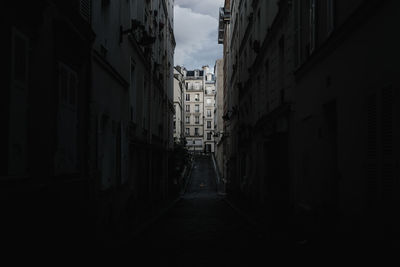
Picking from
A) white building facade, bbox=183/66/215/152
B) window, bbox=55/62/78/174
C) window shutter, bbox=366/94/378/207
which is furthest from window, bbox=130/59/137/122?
white building facade, bbox=183/66/215/152

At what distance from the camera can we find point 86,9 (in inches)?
391

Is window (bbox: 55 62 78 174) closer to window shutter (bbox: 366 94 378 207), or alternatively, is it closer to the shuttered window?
window shutter (bbox: 366 94 378 207)

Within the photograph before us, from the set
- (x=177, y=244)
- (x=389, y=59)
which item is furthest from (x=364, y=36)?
(x=177, y=244)

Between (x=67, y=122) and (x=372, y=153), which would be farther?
(x=67, y=122)

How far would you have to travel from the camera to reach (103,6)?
12.8 metres

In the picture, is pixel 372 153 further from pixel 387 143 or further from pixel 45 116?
pixel 45 116

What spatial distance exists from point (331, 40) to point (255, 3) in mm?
13345

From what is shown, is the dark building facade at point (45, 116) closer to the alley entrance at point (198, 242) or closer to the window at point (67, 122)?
the window at point (67, 122)

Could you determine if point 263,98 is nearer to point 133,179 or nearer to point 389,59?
point 133,179

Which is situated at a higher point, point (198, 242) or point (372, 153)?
point (372, 153)

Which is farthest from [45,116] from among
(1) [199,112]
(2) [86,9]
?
(1) [199,112]

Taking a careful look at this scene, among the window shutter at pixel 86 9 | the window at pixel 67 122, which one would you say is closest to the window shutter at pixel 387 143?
the window at pixel 67 122

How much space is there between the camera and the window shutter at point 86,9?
957 centimetres

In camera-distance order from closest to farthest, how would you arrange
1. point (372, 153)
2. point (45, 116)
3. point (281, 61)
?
point (45, 116) → point (372, 153) → point (281, 61)
